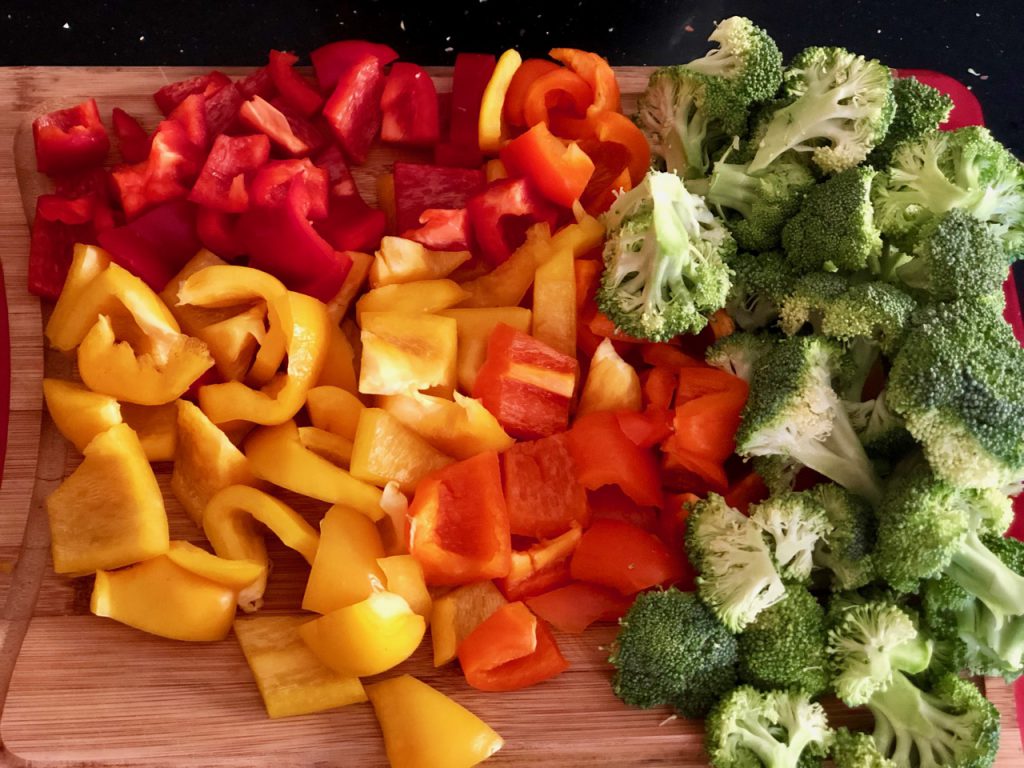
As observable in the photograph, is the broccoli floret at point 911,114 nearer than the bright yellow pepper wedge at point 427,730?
No

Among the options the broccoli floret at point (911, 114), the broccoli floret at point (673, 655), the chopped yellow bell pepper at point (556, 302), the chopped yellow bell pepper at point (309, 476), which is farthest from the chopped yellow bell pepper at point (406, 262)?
the broccoli floret at point (911, 114)

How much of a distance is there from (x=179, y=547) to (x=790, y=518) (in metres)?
1.34

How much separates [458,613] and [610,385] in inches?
25.0

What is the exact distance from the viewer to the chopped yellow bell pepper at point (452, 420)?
2.19 m

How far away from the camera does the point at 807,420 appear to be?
200 cm

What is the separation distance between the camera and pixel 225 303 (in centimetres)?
236

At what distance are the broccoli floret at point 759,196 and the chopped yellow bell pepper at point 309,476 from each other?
1.07m

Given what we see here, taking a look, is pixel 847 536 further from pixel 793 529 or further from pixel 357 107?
pixel 357 107

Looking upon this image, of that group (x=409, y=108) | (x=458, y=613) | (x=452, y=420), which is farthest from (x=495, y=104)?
(x=458, y=613)

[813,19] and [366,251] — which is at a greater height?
[813,19]

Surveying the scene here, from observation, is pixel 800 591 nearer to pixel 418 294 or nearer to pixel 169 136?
pixel 418 294

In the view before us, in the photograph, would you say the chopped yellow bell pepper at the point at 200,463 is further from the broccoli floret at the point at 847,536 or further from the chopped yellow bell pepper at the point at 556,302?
the broccoli floret at the point at 847,536

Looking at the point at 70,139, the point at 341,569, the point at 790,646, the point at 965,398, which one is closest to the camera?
the point at 965,398

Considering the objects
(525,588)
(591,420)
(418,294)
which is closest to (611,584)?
(525,588)
